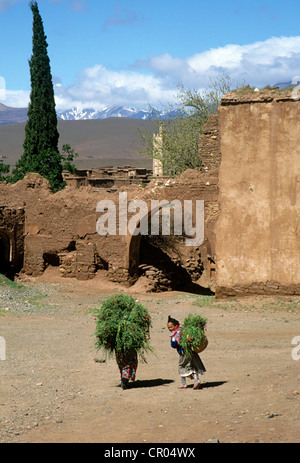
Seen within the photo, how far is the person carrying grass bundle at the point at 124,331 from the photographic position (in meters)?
8.20

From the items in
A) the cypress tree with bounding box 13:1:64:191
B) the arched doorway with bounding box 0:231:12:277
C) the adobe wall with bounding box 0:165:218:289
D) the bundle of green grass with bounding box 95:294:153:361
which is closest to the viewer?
the bundle of green grass with bounding box 95:294:153:361

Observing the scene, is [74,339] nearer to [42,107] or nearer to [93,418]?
[93,418]

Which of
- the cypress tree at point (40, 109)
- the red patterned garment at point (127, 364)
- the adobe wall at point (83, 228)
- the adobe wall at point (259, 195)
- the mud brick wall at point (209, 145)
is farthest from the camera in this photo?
the cypress tree at point (40, 109)

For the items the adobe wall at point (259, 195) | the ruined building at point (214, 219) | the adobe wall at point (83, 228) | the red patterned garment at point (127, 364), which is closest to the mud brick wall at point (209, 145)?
the ruined building at point (214, 219)

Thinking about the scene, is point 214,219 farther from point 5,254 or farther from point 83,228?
point 5,254

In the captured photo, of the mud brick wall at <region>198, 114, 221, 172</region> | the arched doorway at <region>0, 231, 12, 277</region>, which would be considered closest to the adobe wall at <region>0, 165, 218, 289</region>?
the arched doorway at <region>0, 231, 12, 277</region>

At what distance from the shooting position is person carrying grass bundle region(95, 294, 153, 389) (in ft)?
26.9

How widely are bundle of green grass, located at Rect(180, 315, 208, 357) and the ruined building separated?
7.37m

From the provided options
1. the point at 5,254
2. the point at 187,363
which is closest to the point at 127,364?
the point at 187,363

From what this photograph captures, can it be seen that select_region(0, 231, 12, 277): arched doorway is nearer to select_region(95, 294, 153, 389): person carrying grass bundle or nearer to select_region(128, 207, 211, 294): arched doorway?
select_region(128, 207, 211, 294): arched doorway

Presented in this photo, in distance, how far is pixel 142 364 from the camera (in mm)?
10102

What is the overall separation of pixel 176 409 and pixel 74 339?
5.57 m

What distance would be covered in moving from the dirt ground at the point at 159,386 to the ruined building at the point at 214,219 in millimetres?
1128

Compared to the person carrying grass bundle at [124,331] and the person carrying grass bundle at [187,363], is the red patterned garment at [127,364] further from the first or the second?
the person carrying grass bundle at [187,363]
